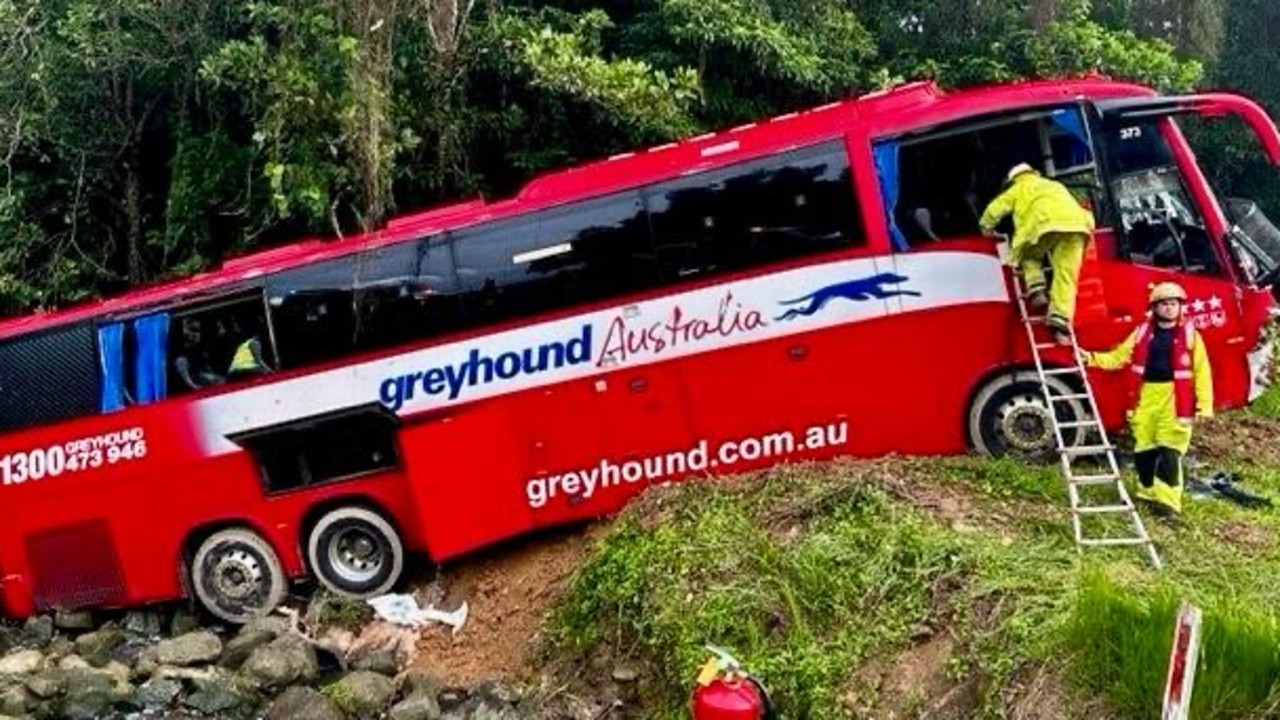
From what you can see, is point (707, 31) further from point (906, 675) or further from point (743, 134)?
point (906, 675)

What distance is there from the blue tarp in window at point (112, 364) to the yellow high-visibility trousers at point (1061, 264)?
21.8 ft

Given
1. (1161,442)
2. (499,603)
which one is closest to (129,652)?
(499,603)

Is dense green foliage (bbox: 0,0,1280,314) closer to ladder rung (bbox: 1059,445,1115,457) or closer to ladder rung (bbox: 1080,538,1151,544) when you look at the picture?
ladder rung (bbox: 1059,445,1115,457)

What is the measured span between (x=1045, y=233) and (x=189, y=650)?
21.2 feet

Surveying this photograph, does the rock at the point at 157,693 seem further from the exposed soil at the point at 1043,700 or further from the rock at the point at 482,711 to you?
the exposed soil at the point at 1043,700

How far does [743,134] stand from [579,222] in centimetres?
136

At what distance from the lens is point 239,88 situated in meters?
12.1

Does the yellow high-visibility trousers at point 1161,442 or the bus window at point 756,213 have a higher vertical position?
the bus window at point 756,213

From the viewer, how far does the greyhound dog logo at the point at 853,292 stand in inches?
329

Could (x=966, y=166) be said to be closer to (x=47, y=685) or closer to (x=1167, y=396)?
(x=1167, y=396)

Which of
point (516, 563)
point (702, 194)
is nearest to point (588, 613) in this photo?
point (516, 563)

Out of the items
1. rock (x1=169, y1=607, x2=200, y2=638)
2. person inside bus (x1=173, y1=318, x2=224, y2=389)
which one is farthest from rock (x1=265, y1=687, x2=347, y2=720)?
person inside bus (x1=173, y1=318, x2=224, y2=389)

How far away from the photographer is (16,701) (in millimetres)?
8047

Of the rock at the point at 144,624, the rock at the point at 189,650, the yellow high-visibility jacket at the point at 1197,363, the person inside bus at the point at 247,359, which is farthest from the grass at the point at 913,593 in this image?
the rock at the point at 144,624
